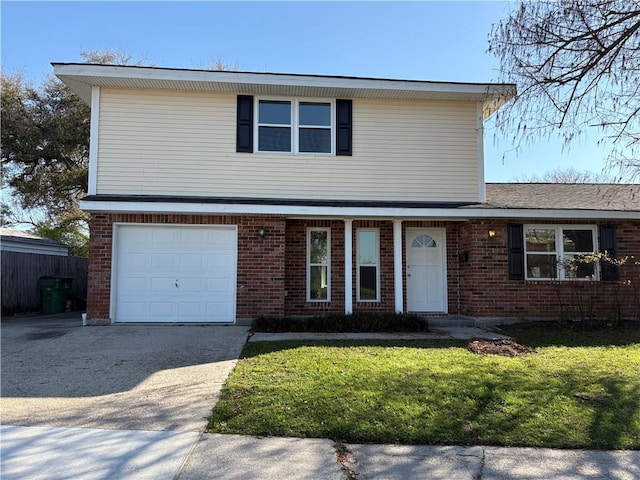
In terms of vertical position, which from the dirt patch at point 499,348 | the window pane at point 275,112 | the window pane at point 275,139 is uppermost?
the window pane at point 275,112

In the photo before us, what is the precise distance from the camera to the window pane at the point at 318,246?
11336 millimetres

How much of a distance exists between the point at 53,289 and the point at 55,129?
8.09 meters

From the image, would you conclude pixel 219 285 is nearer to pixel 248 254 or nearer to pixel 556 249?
pixel 248 254

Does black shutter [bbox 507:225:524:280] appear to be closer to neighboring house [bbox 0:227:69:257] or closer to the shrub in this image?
the shrub

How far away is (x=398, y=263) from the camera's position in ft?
35.7

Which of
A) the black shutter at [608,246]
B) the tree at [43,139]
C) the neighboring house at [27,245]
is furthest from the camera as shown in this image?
the tree at [43,139]

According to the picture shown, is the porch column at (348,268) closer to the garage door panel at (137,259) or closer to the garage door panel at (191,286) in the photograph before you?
the garage door panel at (191,286)

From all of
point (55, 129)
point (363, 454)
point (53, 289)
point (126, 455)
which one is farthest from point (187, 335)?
point (55, 129)

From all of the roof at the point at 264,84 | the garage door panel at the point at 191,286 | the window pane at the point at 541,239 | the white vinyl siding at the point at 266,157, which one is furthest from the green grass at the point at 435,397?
the roof at the point at 264,84

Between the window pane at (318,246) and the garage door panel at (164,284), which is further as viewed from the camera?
the window pane at (318,246)

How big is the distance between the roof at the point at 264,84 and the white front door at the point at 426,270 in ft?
11.2

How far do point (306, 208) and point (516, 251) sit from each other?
5131 millimetres

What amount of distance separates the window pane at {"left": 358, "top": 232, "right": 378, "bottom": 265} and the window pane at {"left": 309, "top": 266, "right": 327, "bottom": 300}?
100 cm

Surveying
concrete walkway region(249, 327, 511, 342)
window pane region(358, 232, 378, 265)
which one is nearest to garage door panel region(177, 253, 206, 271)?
concrete walkway region(249, 327, 511, 342)
